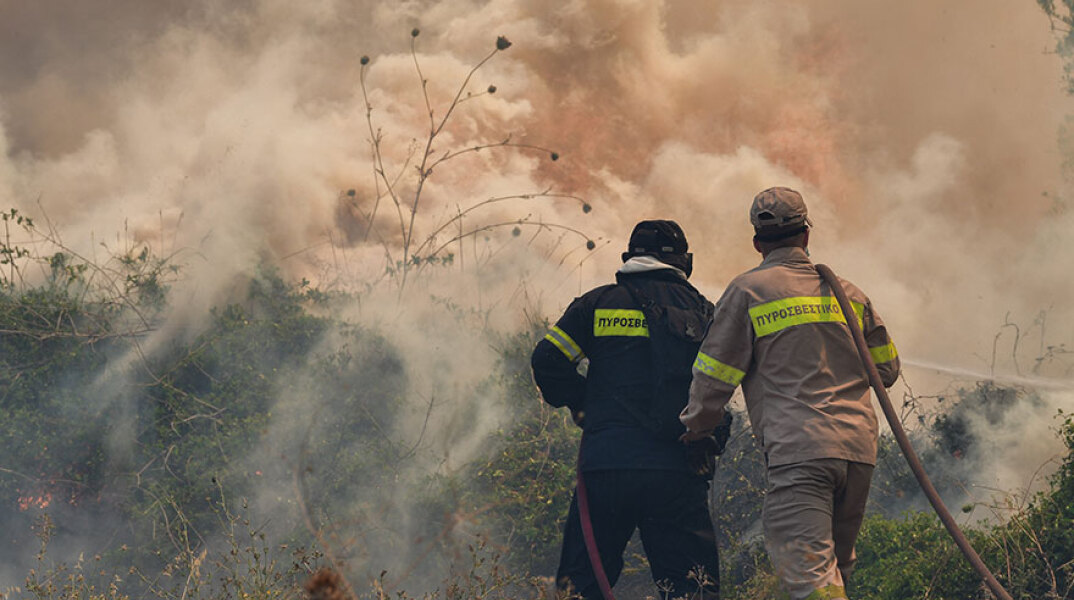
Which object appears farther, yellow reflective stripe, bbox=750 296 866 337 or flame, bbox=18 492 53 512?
flame, bbox=18 492 53 512

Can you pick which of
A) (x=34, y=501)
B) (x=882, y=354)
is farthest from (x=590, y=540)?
(x=34, y=501)

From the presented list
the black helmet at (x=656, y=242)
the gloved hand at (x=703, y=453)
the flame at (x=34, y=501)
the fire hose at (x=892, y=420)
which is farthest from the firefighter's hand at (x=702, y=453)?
the flame at (x=34, y=501)

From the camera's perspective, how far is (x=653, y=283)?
187 inches

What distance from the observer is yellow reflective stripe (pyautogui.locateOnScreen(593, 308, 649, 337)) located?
4.67 m

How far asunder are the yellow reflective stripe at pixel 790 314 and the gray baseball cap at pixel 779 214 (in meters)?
0.32

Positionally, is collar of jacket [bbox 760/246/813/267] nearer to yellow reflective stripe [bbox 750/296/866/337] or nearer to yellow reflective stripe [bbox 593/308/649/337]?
yellow reflective stripe [bbox 750/296/866/337]

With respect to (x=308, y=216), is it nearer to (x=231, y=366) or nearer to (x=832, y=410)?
(x=231, y=366)

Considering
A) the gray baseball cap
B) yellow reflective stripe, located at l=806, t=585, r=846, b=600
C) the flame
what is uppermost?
the gray baseball cap

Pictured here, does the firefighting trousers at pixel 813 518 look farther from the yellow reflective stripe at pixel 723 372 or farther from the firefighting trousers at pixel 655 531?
the firefighting trousers at pixel 655 531

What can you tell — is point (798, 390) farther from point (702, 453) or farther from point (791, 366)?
point (702, 453)

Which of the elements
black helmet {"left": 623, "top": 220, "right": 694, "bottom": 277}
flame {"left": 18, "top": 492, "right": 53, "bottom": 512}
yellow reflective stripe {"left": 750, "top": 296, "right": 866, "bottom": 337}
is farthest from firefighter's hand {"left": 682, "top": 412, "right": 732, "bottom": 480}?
flame {"left": 18, "top": 492, "right": 53, "bottom": 512}

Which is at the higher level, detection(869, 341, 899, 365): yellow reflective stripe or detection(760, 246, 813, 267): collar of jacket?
detection(760, 246, 813, 267): collar of jacket

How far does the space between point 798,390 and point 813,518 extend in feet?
1.58

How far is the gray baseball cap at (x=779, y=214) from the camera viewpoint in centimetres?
404
